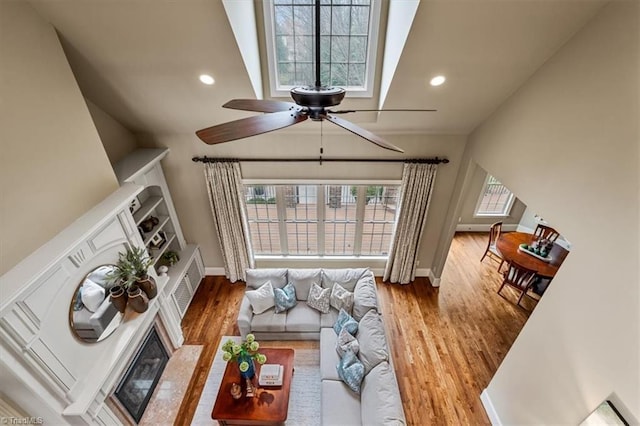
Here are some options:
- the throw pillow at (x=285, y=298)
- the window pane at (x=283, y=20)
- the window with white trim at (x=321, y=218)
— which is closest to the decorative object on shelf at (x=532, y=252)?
the window with white trim at (x=321, y=218)

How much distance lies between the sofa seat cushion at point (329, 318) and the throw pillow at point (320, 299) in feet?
0.18

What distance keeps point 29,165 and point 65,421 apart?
221cm

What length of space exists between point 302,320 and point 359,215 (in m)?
2.01

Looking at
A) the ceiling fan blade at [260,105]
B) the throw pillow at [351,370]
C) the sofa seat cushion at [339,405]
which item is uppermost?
the ceiling fan blade at [260,105]

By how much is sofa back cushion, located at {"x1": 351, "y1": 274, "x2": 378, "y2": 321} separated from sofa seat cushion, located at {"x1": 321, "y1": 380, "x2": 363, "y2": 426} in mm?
962

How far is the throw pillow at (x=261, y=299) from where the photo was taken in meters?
4.14

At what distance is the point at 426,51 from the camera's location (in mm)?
2650

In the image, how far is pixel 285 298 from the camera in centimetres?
425

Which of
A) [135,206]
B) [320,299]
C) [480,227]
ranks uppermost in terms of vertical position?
[135,206]

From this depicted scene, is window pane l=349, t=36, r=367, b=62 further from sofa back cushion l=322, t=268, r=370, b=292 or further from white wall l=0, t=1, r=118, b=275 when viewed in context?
sofa back cushion l=322, t=268, r=370, b=292

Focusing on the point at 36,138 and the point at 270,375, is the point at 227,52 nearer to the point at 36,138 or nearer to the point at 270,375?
the point at 36,138

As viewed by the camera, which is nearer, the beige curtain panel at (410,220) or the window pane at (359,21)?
the window pane at (359,21)

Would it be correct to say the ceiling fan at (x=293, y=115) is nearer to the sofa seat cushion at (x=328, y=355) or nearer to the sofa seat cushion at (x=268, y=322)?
the sofa seat cushion at (x=328, y=355)

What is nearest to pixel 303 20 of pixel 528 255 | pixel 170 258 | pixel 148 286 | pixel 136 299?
pixel 148 286
